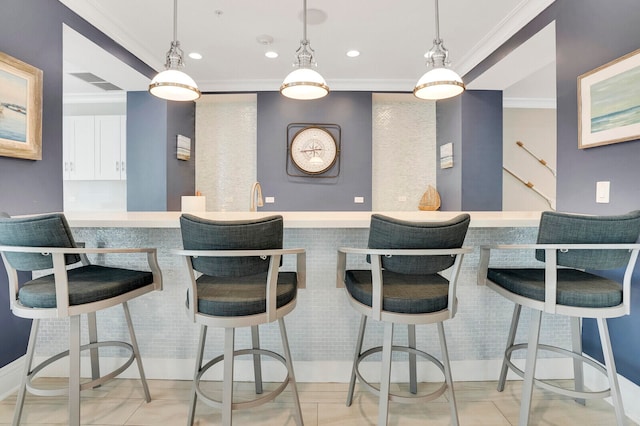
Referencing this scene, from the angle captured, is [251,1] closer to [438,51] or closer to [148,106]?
[438,51]

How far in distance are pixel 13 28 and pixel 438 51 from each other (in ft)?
9.03

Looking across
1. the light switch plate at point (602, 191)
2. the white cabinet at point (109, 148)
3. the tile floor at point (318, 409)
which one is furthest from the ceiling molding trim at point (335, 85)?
the tile floor at point (318, 409)

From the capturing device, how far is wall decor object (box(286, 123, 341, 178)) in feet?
14.4

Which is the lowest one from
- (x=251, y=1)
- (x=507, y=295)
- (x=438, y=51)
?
(x=507, y=295)

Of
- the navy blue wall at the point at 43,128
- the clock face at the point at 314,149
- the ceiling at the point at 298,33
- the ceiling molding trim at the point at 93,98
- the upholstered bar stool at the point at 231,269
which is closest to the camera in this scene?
the upholstered bar stool at the point at 231,269

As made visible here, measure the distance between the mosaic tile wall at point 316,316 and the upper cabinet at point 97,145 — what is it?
3.30m

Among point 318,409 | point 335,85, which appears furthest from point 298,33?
point 318,409

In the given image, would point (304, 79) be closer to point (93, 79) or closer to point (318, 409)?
point (318, 409)

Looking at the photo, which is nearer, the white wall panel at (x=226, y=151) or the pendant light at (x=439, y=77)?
the pendant light at (x=439, y=77)

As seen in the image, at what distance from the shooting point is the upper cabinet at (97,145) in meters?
4.53

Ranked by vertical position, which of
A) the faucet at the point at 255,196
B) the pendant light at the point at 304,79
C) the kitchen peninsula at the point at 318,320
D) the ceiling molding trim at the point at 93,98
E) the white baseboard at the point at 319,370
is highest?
the ceiling molding trim at the point at 93,98

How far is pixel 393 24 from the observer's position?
299 cm

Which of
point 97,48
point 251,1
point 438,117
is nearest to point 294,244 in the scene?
point 251,1

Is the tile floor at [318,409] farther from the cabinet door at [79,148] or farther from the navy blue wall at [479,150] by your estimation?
the cabinet door at [79,148]
